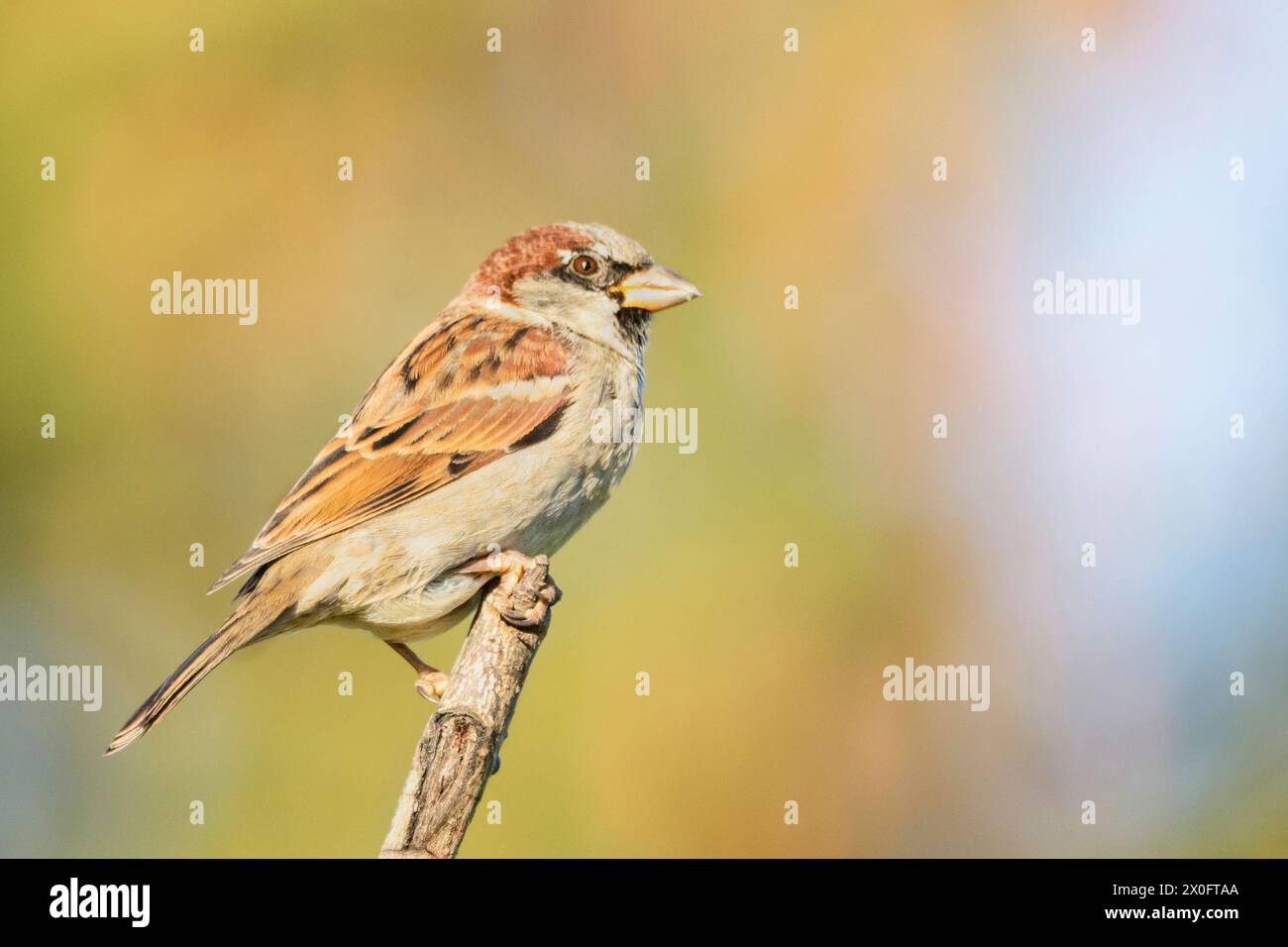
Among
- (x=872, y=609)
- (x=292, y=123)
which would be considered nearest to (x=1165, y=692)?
(x=872, y=609)

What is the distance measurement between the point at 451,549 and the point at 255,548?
0.70 m

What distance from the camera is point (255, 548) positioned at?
5.09 meters

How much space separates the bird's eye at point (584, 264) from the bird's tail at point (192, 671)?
190 centimetres

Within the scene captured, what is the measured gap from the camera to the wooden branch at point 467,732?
13.1 ft

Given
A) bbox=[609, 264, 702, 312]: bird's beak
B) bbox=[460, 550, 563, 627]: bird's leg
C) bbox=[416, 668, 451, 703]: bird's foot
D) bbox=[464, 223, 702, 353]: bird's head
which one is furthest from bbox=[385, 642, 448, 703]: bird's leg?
bbox=[609, 264, 702, 312]: bird's beak

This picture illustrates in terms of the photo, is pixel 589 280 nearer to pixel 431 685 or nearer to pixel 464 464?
pixel 464 464

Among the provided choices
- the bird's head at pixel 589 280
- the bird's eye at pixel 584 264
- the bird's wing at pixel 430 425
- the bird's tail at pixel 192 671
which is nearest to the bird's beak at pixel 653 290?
the bird's head at pixel 589 280

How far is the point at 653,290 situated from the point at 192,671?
2324mm

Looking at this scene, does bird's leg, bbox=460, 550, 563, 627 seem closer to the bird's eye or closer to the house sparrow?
the house sparrow

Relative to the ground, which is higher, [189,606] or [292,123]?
[292,123]

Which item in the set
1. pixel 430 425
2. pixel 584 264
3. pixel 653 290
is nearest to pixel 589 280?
pixel 584 264

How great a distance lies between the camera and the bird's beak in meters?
5.73

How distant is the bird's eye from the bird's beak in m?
0.13
